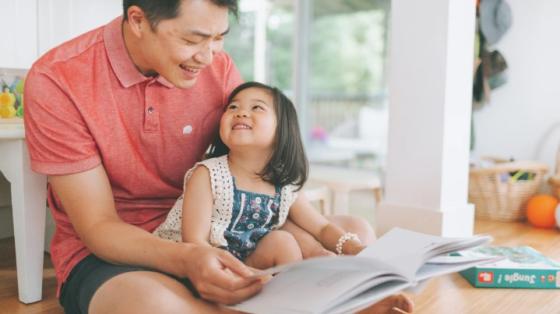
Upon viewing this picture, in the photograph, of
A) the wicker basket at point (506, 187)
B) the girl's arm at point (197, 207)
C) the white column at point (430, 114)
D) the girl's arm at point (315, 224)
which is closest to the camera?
the girl's arm at point (197, 207)

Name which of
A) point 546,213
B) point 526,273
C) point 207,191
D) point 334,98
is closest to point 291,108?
point 207,191

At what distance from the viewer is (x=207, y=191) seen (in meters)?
1.27

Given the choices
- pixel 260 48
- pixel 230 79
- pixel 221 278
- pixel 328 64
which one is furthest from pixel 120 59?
pixel 260 48

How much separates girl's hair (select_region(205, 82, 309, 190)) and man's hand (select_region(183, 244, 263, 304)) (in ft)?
1.46

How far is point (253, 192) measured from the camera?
134cm

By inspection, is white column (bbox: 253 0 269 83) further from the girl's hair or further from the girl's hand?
the girl's hand

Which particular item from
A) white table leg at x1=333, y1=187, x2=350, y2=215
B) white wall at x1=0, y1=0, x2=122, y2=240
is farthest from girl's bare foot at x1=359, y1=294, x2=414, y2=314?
white wall at x1=0, y1=0, x2=122, y2=240

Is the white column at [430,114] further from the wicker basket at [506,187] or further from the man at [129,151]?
the man at [129,151]

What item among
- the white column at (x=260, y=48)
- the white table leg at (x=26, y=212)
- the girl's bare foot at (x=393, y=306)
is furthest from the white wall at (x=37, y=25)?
the white column at (x=260, y=48)

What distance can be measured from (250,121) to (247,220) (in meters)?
0.25

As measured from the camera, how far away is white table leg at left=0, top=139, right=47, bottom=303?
1.45 m

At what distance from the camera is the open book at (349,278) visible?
0.85m

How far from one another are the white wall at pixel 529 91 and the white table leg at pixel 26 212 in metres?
2.58

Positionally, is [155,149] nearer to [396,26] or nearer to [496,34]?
[396,26]
